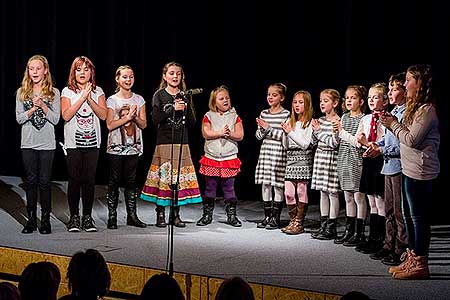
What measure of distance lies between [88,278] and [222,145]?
298 centimetres

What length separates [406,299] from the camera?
3721mm

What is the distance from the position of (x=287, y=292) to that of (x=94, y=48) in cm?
466

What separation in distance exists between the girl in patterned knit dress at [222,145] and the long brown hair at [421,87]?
5.79 feet

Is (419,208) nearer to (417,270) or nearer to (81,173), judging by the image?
(417,270)

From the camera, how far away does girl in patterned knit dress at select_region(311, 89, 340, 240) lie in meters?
5.09

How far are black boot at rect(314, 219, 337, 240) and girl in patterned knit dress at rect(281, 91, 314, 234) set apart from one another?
24cm

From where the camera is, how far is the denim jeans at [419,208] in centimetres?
400

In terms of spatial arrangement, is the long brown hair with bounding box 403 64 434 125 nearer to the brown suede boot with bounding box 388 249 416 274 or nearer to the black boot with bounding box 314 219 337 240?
the brown suede boot with bounding box 388 249 416 274

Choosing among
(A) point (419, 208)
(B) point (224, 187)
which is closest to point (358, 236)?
(A) point (419, 208)

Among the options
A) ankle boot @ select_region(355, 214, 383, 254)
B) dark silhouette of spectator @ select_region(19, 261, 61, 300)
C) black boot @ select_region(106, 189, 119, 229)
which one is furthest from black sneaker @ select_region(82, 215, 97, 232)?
dark silhouette of spectator @ select_region(19, 261, 61, 300)

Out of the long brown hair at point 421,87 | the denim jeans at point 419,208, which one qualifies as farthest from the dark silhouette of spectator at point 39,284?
the long brown hair at point 421,87

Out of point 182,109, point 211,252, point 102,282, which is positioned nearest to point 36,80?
point 182,109

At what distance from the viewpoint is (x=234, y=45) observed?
6.85m

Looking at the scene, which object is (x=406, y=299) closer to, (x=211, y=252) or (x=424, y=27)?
(x=211, y=252)
